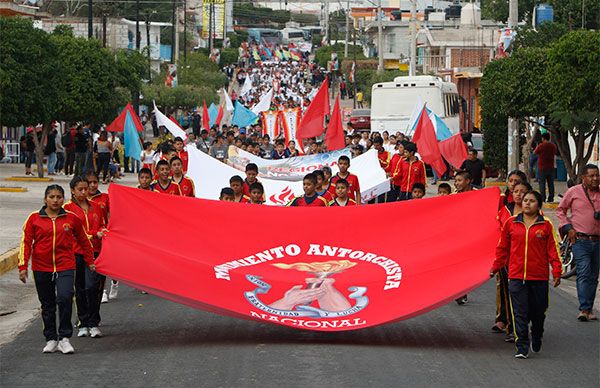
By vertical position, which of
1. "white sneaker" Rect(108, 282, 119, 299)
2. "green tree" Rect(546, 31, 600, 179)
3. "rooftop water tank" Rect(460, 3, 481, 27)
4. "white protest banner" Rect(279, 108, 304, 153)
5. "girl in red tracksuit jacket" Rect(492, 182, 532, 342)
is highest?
"rooftop water tank" Rect(460, 3, 481, 27)

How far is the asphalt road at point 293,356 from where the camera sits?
978cm

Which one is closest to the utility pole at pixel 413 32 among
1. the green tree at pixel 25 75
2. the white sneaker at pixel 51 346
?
the green tree at pixel 25 75

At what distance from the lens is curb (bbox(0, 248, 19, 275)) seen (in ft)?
58.0

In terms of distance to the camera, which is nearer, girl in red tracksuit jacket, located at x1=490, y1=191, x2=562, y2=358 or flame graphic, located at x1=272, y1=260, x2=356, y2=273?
girl in red tracksuit jacket, located at x1=490, y1=191, x2=562, y2=358

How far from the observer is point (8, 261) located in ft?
59.1

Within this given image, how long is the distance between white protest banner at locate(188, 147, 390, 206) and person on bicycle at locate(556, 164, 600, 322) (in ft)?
25.9

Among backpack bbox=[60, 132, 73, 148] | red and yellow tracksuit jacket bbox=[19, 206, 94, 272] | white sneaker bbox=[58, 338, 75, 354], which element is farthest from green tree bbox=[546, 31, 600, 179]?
backpack bbox=[60, 132, 73, 148]

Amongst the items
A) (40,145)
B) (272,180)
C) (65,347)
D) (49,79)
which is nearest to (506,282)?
(65,347)

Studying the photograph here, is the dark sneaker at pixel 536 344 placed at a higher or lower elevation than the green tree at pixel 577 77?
lower

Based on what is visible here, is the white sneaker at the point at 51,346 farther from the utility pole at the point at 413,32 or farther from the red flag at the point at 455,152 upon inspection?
the utility pole at the point at 413,32

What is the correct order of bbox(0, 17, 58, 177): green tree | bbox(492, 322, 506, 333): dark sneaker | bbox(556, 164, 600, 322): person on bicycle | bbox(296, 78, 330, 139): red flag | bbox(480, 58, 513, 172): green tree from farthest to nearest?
bbox(296, 78, 330, 139): red flag → bbox(0, 17, 58, 177): green tree → bbox(480, 58, 513, 172): green tree → bbox(556, 164, 600, 322): person on bicycle → bbox(492, 322, 506, 333): dark sneaker

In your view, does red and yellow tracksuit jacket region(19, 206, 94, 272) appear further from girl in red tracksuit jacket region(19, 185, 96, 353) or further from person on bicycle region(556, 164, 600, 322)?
Answer: person on bicycle region(556, 164, 600, 322)

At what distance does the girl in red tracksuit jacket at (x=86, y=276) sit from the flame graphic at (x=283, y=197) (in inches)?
348

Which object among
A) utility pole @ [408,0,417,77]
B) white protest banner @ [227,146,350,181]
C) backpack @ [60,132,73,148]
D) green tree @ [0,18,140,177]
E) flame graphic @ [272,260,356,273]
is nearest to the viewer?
flame graphic @ [272,260,356,273]
